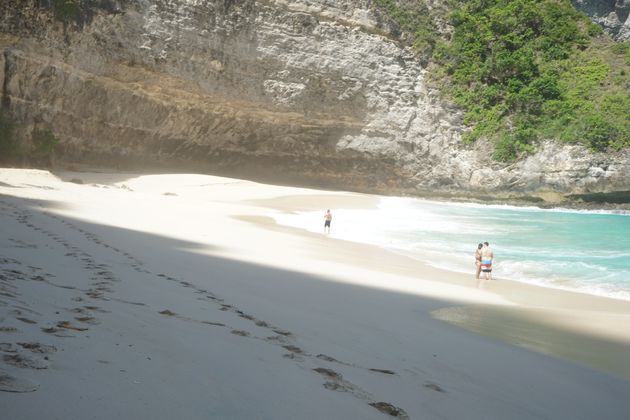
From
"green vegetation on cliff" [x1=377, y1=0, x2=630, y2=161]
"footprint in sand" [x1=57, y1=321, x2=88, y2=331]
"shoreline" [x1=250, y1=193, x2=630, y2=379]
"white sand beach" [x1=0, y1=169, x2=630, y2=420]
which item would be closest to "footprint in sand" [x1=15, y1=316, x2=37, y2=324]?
"white sand beach" [x1=0, y1=169, x2=630, y2=420]

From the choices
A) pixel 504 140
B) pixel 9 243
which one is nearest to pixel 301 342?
pixel 9 243

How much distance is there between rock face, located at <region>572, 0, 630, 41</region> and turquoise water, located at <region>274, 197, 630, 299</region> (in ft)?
88.2

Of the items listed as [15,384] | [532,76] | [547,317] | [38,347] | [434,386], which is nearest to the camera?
[15,384]

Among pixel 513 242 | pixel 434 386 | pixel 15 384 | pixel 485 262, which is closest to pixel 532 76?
pixel 513 242

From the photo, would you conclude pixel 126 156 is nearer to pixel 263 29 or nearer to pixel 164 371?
pixel 263 29

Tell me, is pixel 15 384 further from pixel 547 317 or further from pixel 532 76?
pixel 532 76

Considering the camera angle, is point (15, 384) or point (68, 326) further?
point (68, 326)

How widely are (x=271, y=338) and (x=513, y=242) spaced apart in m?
13.0

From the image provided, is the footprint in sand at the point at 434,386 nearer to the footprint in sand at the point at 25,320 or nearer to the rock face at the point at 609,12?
the footprint in sand at the point at 25,320

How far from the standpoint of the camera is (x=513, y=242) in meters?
14.8

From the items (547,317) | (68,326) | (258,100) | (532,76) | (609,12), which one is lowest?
(547,317)

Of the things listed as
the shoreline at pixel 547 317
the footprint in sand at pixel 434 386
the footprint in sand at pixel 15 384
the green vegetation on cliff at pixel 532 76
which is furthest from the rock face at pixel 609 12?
the footprint in sand at pixel 15 384

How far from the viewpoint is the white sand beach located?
6.49 feet

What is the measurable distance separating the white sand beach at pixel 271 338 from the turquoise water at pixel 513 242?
1.79 m
